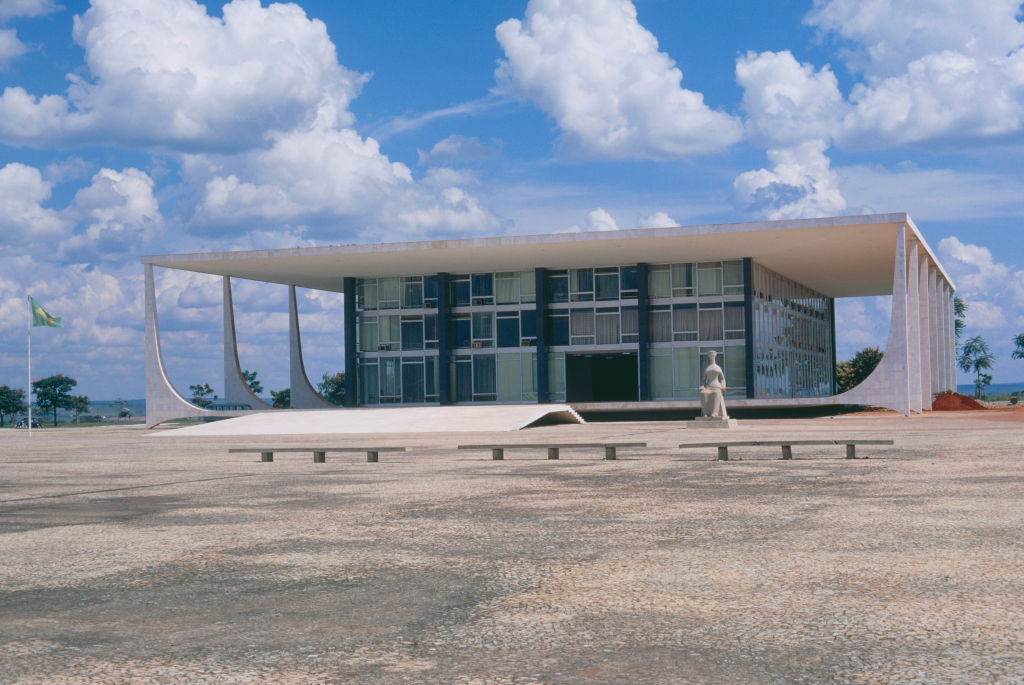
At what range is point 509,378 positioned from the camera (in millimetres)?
51562

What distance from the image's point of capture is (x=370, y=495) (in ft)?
41.8

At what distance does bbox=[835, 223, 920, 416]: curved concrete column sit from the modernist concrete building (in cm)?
6

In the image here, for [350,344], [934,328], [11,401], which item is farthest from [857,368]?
[11,401]

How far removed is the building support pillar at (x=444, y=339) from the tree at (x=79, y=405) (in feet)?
180

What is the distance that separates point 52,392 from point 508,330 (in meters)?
58.1

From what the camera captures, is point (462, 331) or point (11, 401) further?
point (11, 401)

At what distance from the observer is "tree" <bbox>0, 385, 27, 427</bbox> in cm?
9512

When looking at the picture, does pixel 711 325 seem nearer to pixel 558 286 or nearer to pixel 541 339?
pixel 558 286

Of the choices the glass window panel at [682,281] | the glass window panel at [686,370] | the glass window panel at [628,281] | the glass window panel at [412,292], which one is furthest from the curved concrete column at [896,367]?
the glass window panel at [412,292]

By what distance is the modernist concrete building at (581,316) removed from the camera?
146 feet

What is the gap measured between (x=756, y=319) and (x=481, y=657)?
4528 cm

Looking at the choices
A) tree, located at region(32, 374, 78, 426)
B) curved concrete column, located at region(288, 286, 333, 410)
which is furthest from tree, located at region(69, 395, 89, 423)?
curved concrete column, located at region(288, 286, 333, 410)

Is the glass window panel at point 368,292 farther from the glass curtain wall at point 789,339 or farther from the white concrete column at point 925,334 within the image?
the white concrete column at point 925,334

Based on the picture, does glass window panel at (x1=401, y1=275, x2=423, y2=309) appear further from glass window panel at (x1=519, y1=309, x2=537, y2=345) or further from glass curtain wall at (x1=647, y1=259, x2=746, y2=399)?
glass curtain wall at (x1=647, y1=259, x2=746, y2=399)
